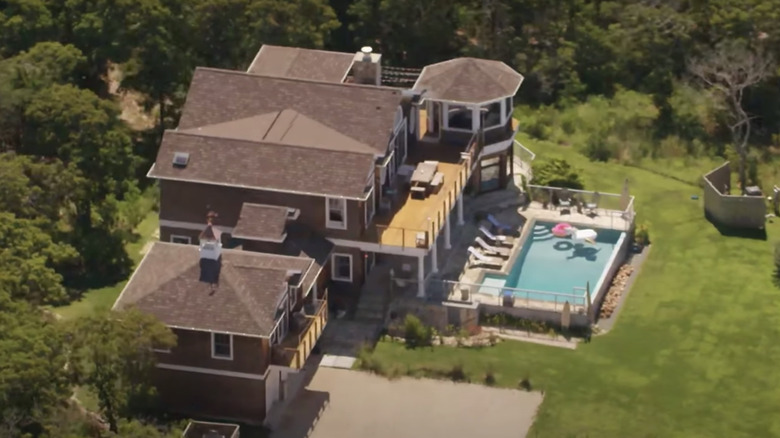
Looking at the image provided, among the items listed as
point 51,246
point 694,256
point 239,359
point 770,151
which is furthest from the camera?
point 770,151

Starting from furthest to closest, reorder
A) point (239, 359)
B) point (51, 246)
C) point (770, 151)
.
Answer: point (770, 151), point (51, 246), point (239, 359)

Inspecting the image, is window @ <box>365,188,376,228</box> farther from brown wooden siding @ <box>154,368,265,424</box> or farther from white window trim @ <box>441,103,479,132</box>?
brown wooden siding @ <box>154,368,265,424</box>

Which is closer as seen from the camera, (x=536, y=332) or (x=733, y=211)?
(x=536, y=332)

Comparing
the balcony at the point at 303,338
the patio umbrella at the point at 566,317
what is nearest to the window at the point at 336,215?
the balcony at the point at 303,338

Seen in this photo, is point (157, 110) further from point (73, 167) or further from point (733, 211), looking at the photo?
point (733, 211)

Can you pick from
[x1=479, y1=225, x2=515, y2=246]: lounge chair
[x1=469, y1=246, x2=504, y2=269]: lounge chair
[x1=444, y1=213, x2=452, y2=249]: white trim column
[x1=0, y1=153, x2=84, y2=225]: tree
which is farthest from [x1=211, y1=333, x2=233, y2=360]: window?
[x1=479, y1=225, x2=515, y2=246]: lounge chair

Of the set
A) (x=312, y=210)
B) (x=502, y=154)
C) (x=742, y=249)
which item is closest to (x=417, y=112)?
(x=502, y=154)

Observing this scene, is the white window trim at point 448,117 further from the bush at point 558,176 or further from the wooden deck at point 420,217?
the bush at point 558,176

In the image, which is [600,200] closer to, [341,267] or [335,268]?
[341,267]

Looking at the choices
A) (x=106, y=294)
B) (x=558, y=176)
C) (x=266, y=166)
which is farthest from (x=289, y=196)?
(x=558, y=176)
